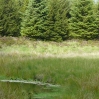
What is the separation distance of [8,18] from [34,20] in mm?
4450

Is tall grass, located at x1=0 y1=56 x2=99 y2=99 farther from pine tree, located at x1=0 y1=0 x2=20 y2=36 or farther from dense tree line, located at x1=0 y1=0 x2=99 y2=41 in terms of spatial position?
pine tree, located at x1=0 y1=0 x2=20 y2=36

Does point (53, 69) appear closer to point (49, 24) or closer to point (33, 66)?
point (33, 66)

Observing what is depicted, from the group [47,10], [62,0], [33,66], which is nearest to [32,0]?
[47,10]

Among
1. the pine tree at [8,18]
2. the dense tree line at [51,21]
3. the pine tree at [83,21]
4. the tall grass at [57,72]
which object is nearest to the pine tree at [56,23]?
the dense tree line at [51,21]

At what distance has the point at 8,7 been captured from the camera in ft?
126

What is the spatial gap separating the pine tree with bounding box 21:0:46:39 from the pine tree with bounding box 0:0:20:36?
8.28 ft

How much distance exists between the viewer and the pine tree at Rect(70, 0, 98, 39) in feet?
118

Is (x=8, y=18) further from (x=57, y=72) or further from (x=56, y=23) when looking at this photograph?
(x=57, y=72)

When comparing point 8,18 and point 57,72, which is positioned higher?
point 8,18

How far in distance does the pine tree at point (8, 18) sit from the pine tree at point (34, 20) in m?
2.52

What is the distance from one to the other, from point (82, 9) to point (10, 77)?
2820 centimetres

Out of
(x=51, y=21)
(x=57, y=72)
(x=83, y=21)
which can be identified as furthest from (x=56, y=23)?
(x=57, y=72)

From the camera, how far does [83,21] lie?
36.4 metres

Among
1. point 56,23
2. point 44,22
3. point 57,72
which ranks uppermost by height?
point 44,22
